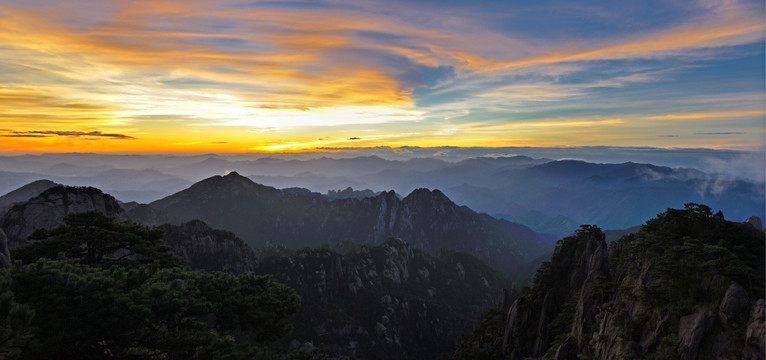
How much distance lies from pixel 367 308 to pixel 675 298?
137485 millimetres

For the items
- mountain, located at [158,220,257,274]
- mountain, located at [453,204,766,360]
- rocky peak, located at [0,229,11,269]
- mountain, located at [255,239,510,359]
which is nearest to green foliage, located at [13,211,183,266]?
rocky peak, located at [0,229,11,269]

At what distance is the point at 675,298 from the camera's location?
23.7 m

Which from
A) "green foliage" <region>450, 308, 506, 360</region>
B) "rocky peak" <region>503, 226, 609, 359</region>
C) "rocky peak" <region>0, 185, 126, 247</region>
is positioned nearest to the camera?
"rocky peak" <region>503, 226, 609, 359</region>

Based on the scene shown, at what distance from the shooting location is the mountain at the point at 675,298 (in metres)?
19.8

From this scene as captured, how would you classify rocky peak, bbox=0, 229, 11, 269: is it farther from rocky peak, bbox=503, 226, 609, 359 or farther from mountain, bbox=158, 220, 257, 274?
mountain, bbox=158, 220, 257, 274

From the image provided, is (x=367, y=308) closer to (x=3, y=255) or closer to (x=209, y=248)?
(x=209, y=248)

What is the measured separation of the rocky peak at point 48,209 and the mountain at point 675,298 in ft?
272

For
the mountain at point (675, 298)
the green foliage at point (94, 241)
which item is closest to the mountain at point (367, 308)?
the green foliage at point (94, 241)

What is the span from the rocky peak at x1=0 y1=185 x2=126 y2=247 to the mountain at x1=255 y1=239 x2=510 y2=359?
65238 mm

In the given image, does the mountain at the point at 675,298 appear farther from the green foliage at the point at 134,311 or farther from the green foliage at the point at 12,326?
the green foliage at the point at 12,326

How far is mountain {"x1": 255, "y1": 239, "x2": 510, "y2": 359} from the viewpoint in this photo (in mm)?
127688

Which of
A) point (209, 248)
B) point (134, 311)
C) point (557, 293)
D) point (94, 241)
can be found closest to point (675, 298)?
point (557, 293)

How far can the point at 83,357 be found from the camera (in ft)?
68.8

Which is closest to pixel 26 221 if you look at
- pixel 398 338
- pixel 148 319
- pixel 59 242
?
pixel 59 242
